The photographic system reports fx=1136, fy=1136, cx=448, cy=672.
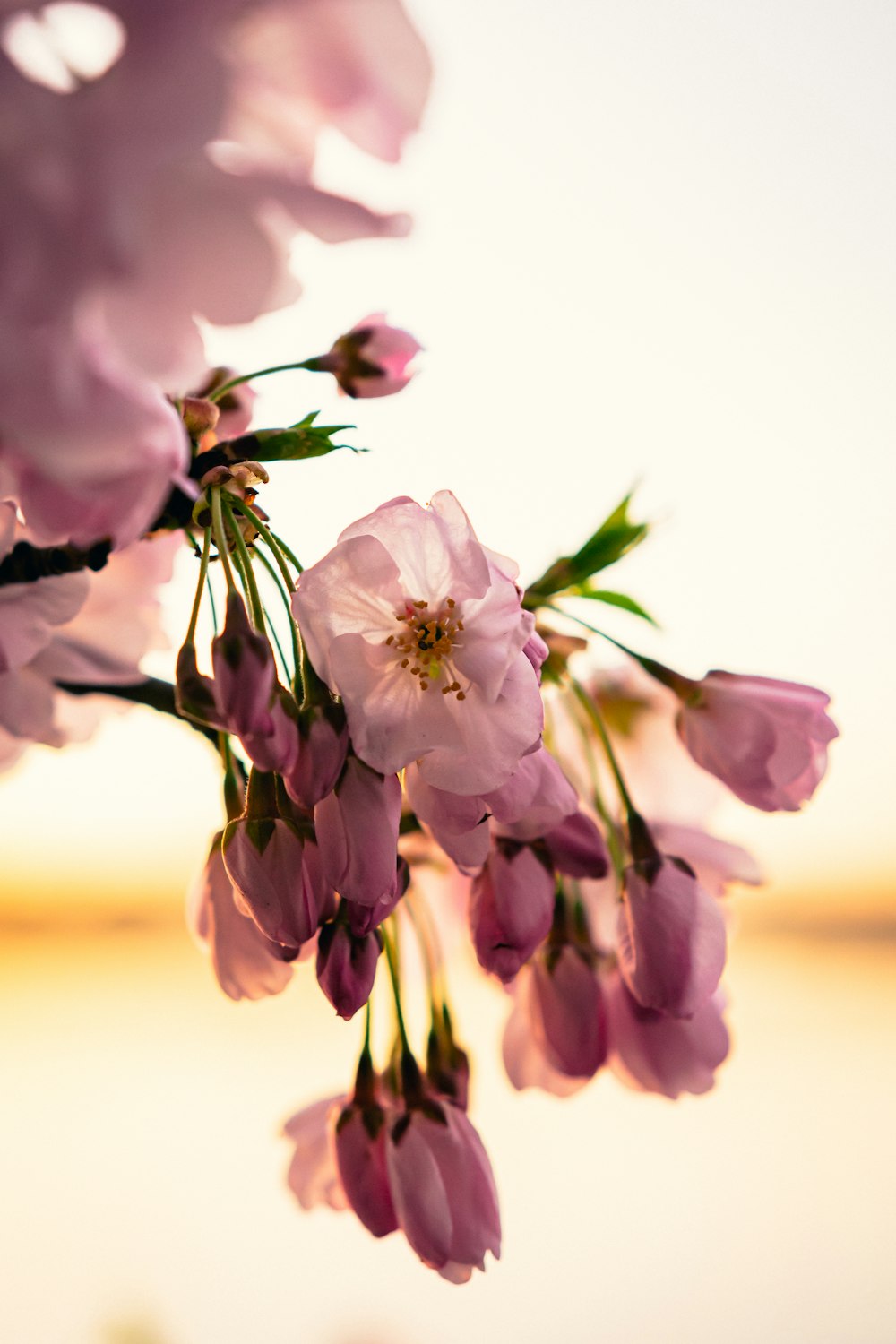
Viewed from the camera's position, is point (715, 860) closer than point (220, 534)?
No

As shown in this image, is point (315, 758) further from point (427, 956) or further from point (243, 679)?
point (427, 956)

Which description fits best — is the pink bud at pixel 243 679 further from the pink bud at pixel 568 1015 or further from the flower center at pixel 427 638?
the pink bud at pixel 568 1015

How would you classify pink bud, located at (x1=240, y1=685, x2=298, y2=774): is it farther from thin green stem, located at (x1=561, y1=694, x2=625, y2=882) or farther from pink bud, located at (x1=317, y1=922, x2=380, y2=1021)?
thin green stem, located at (x1=561, y1=694, x2=625, y2=882)

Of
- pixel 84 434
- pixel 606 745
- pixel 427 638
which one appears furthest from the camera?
pixel 606 745

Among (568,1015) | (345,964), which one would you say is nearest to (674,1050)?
(568,1015)

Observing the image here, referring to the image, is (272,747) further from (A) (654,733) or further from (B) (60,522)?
(A) (654,733)

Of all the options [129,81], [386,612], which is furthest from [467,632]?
[129,81]

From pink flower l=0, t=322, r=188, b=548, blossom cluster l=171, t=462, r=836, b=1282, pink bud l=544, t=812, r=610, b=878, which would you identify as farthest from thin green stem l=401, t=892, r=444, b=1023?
pink flower l=0, t=322, r=188, b=548

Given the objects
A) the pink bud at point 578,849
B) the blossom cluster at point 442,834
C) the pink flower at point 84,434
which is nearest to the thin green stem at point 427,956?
the blossom cluster at point 442,834
